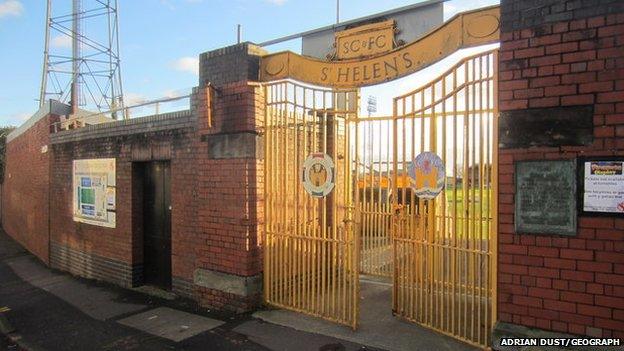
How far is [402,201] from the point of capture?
211 inches

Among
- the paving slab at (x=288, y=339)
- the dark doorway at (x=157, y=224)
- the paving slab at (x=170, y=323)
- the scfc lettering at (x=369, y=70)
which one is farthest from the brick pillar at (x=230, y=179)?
the dark doorway at (x=157, y=224)

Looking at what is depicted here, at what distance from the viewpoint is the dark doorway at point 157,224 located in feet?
24.6

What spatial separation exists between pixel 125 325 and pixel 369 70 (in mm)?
4634

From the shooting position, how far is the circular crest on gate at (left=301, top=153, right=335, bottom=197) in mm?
5352

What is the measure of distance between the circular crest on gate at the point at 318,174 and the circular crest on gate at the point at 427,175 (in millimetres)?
948

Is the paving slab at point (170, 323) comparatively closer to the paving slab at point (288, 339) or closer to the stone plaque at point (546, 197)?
the paving slab at point (288, 339)

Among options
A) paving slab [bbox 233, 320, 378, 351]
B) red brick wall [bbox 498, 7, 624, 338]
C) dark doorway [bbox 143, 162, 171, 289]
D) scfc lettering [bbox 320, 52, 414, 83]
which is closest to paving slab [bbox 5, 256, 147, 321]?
dark doorway [bbox 143, 162, 171, 289]

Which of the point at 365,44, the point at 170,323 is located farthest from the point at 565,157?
the point at 170,323

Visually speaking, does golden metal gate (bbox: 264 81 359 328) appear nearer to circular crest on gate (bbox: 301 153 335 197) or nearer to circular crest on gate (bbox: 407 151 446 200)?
circular crest on gate (bbox: 301 153 335 197)

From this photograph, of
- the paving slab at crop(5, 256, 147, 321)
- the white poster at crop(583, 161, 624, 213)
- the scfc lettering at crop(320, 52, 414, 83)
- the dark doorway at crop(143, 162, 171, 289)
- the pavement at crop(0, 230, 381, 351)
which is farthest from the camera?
the dark doorway at crop(143, 162, 171, 289)

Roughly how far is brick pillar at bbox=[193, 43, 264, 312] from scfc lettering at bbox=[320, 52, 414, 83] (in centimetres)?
113

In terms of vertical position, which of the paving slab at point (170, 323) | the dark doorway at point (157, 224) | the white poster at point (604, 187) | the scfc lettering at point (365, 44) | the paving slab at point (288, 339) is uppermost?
the scfc lettering at point (365, 44)

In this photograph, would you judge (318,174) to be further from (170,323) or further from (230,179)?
(170,323)

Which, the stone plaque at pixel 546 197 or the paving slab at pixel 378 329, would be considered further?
the paving slab at pixel 378 329
